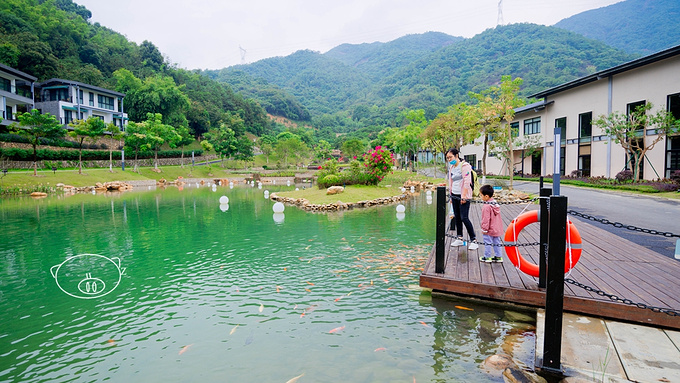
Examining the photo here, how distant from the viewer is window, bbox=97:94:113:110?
51025mm

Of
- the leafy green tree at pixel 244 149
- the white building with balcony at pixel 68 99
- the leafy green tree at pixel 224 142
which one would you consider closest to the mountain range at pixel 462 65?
the leafy green tree at pixel 244 149

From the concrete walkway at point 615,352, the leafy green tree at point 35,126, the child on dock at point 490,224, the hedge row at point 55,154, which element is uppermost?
the leafy green tree at point 35,126

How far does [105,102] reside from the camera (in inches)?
2045

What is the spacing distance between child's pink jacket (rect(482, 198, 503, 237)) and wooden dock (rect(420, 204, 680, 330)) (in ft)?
1.91

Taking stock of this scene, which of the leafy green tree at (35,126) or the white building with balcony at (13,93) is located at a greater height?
the white building with balcony at (13,93)

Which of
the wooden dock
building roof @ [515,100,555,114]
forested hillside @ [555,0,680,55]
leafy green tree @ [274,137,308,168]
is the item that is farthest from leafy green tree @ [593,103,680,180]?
forested hillside @ [555,0,680,55]

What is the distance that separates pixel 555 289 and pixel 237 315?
4.22 m

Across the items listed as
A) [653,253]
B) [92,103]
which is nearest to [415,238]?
[653,253]

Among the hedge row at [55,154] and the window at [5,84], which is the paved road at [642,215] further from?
the window at [5,84]

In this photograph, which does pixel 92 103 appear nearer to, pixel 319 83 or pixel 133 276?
pixel 133 276

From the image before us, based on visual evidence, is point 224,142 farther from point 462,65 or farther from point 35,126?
point 462,65

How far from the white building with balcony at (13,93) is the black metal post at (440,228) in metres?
47.6

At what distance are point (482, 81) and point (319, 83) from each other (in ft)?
248

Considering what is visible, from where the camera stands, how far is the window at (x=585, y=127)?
2745 cm
